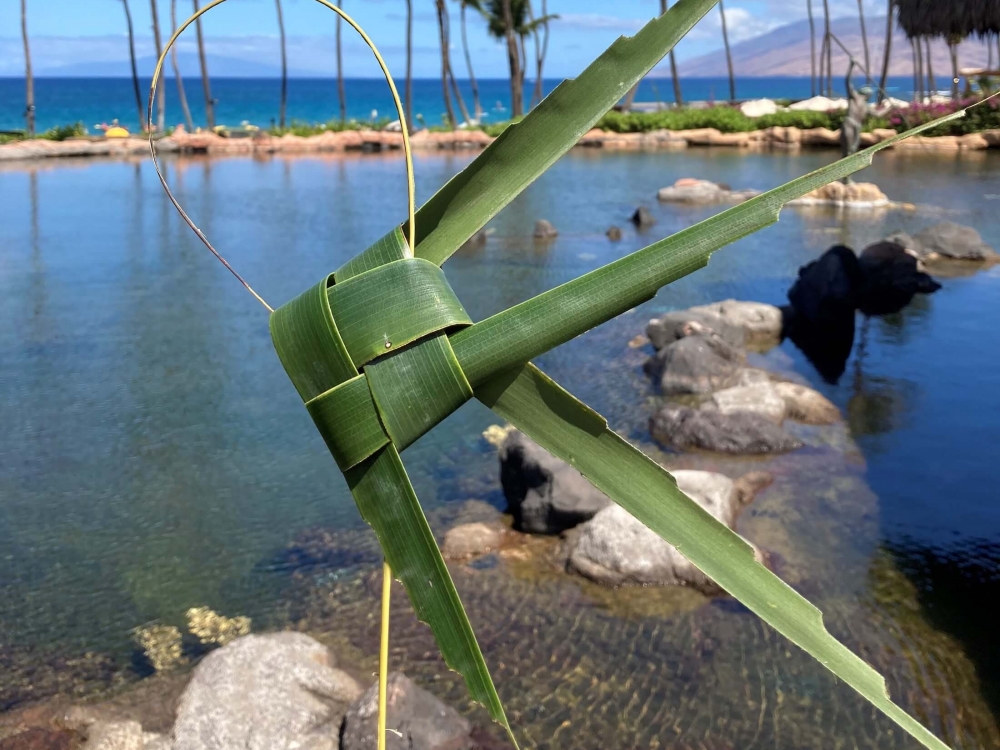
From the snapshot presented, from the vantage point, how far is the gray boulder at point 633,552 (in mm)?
4840

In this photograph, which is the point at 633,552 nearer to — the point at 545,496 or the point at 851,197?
the point at 545,496

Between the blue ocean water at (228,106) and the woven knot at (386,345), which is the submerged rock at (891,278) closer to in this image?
the woven knot at (386,345)

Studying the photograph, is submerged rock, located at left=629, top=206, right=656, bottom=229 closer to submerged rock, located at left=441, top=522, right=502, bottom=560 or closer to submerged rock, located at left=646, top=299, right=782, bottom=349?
submerged rock, located at left=646, top=299, right=782, bottom=349

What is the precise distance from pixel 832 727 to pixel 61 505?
491 cm

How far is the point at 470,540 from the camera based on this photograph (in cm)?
530

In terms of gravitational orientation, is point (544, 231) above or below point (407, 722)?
above

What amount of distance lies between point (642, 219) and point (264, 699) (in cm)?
1287

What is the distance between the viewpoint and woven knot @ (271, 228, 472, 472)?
0.59 meters

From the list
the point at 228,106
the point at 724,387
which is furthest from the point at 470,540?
the point at 228,106

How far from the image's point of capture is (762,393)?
281 inches

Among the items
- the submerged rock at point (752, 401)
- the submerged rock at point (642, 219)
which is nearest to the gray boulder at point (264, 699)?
the submerged rock at point (752, 401)

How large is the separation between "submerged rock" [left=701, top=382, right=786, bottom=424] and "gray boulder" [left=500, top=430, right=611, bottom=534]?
6.14 ft

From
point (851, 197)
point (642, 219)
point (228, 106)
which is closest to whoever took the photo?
point (642, 219)

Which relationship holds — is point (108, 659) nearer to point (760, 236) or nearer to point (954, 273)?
point (954, 273)
